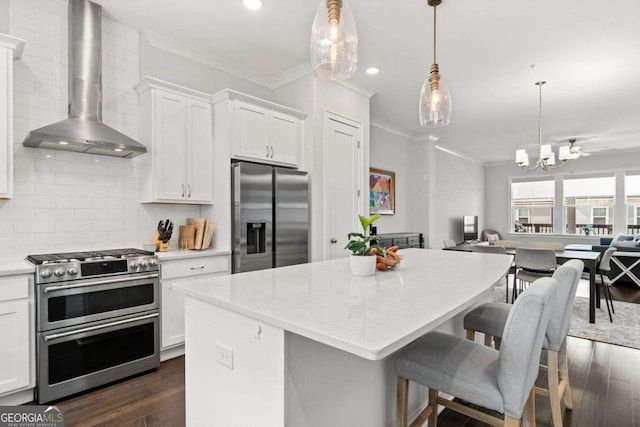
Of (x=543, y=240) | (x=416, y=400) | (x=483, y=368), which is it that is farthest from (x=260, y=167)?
(x=543, y=240)

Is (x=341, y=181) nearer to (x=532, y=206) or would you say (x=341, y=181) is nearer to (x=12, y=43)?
(x=12, y=43)

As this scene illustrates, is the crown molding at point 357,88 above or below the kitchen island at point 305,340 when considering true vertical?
above

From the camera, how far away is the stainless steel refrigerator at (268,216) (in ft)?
10.6

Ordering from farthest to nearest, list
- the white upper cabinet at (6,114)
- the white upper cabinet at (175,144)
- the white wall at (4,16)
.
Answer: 1. the white upper cabinet at (175,144)
2. the white wall at (4,16)
3. the white upper cabinet at (6,114)

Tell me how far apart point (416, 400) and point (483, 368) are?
0.78 metres

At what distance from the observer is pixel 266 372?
115 cm

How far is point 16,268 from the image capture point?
2184 mm

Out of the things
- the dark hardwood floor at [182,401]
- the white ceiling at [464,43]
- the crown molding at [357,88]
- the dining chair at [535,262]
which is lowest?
the dark hardwood floor at [182,401]

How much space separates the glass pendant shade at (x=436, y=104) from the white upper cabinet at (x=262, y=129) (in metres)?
1.72

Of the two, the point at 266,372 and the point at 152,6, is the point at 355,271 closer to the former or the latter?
the point at 266,372

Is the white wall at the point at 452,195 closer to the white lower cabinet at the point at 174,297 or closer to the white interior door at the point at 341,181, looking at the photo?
the white interior door at the point at 341,181

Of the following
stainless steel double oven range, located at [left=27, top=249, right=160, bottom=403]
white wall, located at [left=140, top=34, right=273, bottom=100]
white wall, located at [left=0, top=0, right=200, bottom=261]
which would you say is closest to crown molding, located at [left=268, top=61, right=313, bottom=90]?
white wall, located at [left=140, top=34, right=273, bottom=100]

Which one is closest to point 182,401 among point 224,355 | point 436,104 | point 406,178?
point 224,355

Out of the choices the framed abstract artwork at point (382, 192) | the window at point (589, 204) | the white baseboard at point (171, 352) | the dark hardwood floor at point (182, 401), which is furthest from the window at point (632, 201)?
the white baseboard at point (171, 352)
